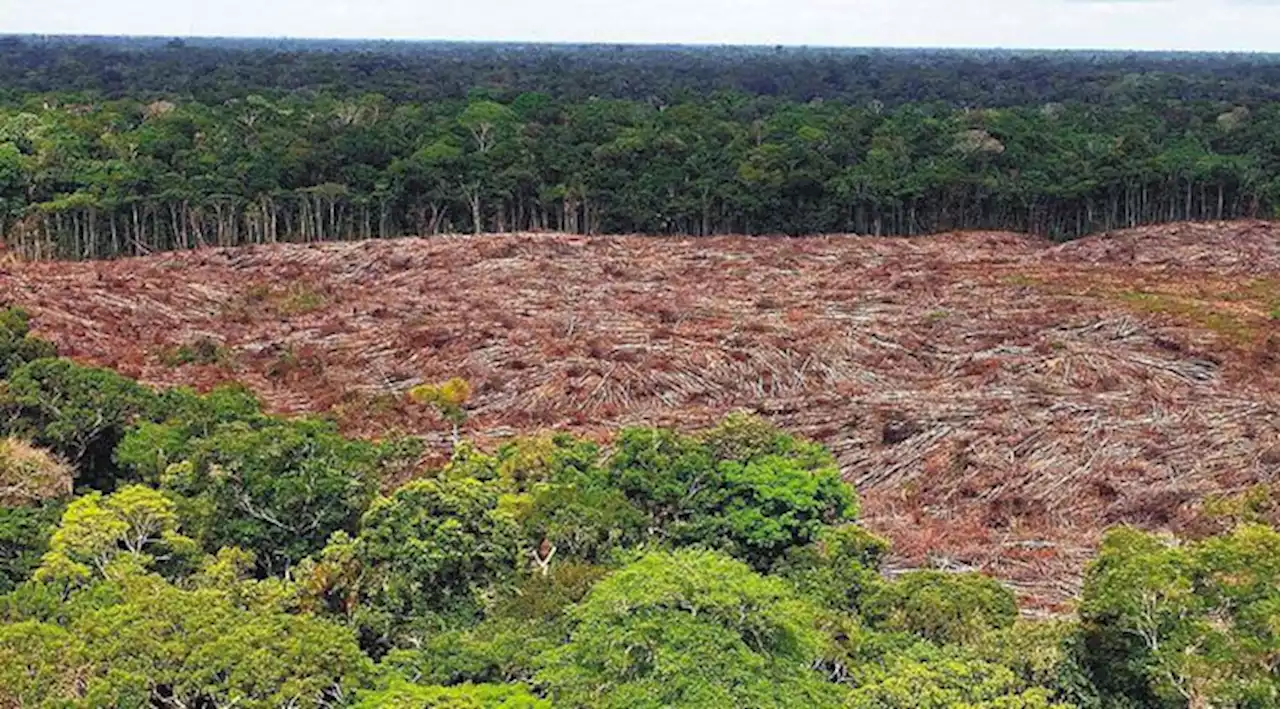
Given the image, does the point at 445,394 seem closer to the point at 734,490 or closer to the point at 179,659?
the point at 734,490

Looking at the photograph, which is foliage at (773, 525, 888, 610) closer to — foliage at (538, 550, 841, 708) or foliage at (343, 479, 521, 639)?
foliage at (538, 550, 841, 708)

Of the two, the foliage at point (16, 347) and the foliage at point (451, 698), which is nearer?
the foliage at point (451, 698)

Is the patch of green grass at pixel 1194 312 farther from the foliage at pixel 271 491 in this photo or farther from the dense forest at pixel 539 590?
the foliage at pixel 271 491

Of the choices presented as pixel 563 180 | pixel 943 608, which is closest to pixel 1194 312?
pixel 943 608

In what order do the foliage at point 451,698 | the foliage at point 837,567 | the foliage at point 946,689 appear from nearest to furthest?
the foliage at point 451,698 < the foliage at point 946,689 < the foliage at point 837,567

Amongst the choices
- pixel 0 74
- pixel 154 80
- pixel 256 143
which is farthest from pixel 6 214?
pixel 0 74

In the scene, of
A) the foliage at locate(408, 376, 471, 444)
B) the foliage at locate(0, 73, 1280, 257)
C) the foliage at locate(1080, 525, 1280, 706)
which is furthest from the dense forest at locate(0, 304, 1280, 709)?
the foliage at locate(0, 73, 1280, 257)

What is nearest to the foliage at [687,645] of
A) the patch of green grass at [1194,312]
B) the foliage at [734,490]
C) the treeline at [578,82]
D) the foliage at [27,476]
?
the foliage at [734,490]
